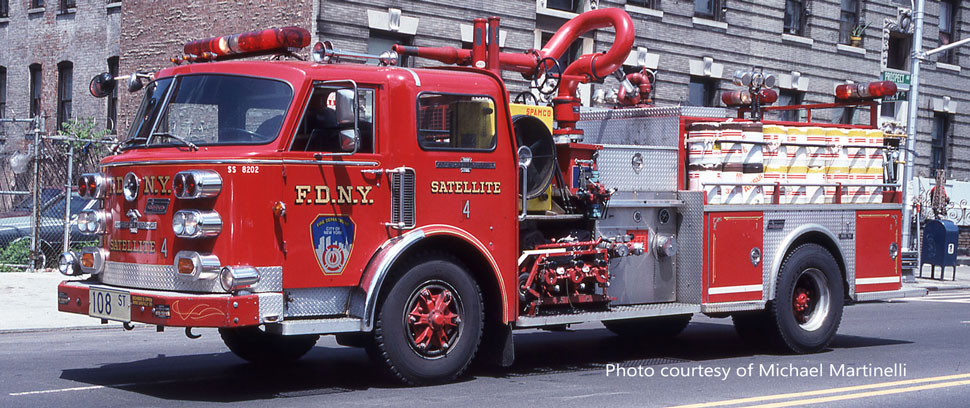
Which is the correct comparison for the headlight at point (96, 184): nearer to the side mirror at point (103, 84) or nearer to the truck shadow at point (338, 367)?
the side mirror at point (103, 84)

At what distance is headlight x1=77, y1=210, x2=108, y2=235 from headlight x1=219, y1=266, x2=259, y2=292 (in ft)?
4.72

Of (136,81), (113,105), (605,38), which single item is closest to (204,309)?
(136,81)

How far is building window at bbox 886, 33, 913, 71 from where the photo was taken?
3422cm

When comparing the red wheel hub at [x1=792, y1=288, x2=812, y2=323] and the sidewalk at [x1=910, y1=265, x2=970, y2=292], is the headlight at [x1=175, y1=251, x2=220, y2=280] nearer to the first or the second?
the red wheel hub at [x1=792, y1=288, x2=812, y2=323]

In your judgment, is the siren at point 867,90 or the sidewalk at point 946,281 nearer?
the siren at point 867,90

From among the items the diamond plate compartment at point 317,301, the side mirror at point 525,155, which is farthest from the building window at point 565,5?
the diamond plate compartment at point 317,301

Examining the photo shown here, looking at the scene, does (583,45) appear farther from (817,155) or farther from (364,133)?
(364,133)

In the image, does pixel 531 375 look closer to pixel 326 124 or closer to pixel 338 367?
pixel 338 367

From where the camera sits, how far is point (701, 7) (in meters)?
28.0

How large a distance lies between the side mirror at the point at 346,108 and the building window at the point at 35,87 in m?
22.6

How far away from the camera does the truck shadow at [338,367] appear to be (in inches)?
351

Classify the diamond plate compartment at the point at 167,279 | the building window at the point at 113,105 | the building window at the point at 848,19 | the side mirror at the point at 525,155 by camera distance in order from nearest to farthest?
the diamond plate compartment at the point at 167,279 → the side mirror at the point at 525,155 → the building window at the point at 113,105 → the building window at the point at 848,19

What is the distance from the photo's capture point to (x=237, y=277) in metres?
7.94

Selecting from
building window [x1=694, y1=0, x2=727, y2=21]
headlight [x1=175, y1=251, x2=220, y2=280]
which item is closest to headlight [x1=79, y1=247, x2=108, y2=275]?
headlight [x1=175, y1=251, x2=220, y2=280]
